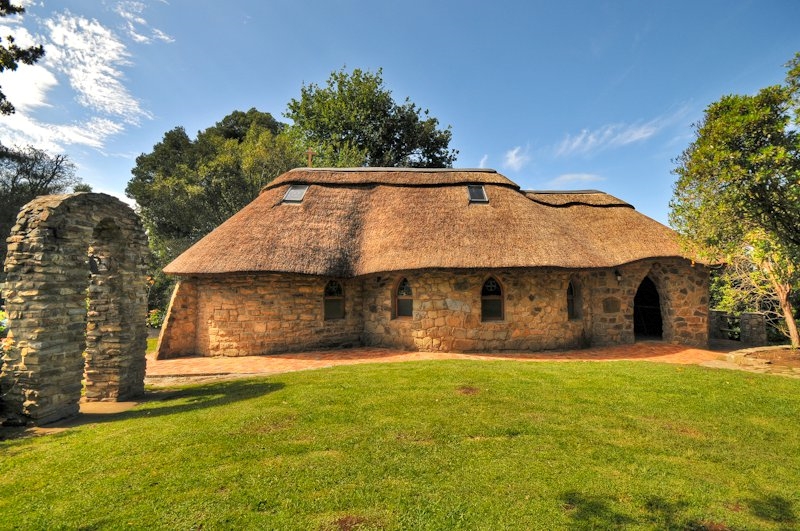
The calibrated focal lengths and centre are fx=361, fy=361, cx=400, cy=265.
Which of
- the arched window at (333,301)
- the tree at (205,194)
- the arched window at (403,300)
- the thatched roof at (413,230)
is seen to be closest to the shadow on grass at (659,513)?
the thatched roof at (413,230)

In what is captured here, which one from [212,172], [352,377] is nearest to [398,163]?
[212,172]

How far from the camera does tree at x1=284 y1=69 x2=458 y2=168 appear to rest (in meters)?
29.0

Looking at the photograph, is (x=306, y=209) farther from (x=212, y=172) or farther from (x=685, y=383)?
(x=212, y=172)

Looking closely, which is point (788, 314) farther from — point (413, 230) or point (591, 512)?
point (591, 512)

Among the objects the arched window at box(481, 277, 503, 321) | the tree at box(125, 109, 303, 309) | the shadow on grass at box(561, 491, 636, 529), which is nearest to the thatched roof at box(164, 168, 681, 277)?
the arched window at box(481, 277, 503, 321)

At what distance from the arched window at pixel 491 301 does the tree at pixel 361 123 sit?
762 inches

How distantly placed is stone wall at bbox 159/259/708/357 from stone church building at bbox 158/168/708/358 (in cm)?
3

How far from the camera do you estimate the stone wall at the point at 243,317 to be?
11.4 metres

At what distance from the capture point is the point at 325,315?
1238 cm

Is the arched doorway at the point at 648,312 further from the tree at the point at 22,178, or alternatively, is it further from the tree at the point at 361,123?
the tree at the point at 22,178

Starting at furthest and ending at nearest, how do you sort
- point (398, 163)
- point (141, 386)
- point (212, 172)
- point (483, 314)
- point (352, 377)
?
point (398, 163)
point (212, 172)
point (483, 314)
point (352, 377)
point (141, 386)

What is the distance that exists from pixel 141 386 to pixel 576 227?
46.3ft

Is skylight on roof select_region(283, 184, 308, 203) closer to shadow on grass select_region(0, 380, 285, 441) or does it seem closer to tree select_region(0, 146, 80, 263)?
A: shadow on grass select_region(0, 380, 285, 441)

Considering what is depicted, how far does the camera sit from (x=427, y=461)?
4.30m
